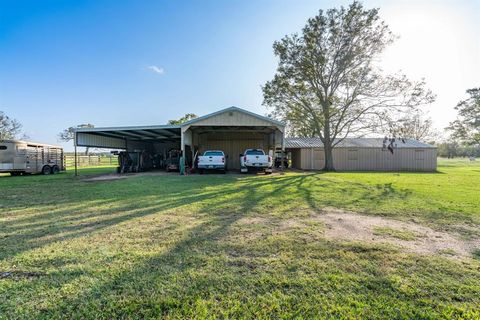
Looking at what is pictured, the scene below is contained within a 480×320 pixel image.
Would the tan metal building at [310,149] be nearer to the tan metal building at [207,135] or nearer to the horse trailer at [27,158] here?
the tan metal building at [207,135]

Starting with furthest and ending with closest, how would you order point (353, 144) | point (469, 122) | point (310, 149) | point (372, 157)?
point (469, 122), point (353, 144), point (372, 157), point (310, 149)

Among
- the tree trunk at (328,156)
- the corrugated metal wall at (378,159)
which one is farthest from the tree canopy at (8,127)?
the tree trunk at (328,156)

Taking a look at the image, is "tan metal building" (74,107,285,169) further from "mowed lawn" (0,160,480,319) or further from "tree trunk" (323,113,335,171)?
"mowed lawn" (0,160,480,319)

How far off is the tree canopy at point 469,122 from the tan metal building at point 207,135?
89.8ft

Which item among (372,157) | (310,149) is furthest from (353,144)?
(310,149)

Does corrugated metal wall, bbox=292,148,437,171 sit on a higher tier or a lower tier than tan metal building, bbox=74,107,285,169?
lower

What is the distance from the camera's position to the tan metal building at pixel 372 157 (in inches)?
918

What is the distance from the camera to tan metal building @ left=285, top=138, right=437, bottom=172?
76.5 ft

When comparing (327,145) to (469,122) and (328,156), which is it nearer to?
(328,156)

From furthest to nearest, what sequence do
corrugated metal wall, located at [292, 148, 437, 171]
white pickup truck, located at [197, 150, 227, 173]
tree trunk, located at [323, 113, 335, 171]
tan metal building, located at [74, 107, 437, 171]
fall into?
corrugated metal wall, located at [292, 148, 437, 171], tan metal building, located at [74, 107, 437, 171], tree trunk, located at [323, 113, 335, 171], white pickup truck, located at [197, 150, 227, 173]

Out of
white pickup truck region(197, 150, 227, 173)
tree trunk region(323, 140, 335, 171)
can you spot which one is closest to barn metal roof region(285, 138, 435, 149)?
tree trunk region(323, 140, 335, 171)

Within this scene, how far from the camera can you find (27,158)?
16.1 metres

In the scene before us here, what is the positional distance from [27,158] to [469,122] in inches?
1845

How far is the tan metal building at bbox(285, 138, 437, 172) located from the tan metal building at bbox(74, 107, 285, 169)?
3.65 m
